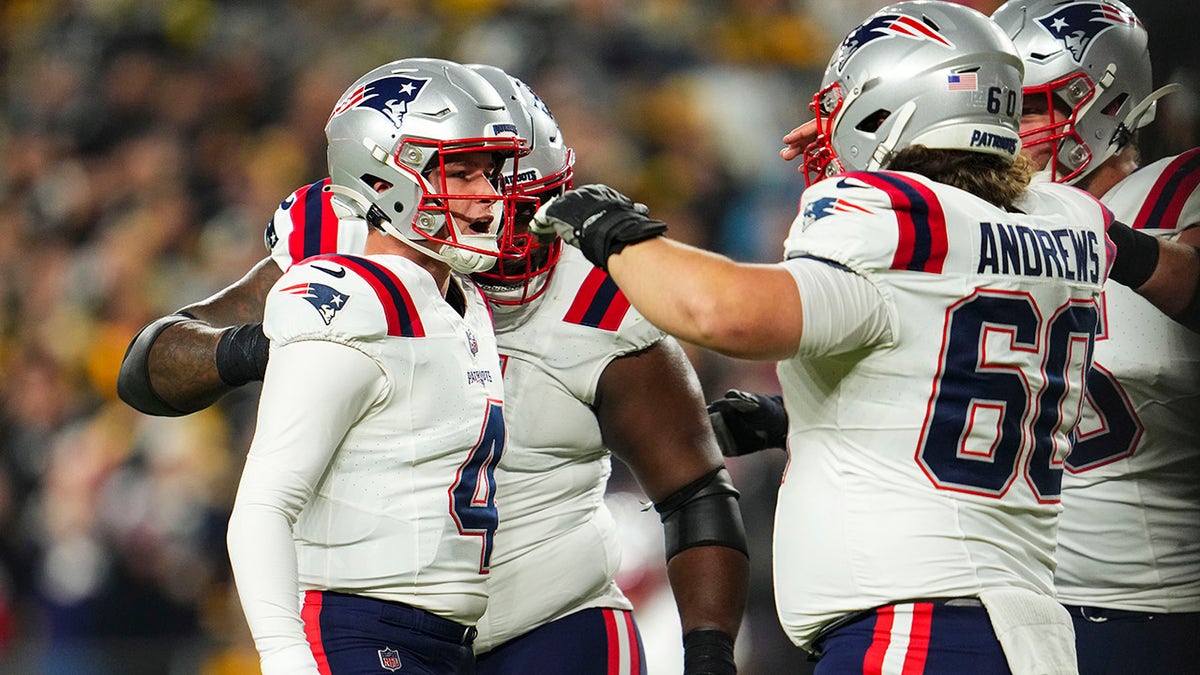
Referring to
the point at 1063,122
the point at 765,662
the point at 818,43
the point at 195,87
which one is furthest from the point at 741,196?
the point at 1063,122

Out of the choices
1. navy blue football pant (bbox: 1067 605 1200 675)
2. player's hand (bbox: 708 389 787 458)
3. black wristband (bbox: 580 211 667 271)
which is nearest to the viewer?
black wristband (bbox: 580 211 667 271)

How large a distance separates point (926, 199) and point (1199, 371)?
33.2 inches

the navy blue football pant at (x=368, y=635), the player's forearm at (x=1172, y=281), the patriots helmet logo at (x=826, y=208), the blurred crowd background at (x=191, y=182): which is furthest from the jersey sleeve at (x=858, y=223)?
the blurred crowd background at (x=191, y=182)

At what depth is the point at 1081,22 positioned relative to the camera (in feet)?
8.44

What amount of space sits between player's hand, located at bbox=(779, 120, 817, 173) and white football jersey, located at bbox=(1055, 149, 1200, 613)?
0.58 metres

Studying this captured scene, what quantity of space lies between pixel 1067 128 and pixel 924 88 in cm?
62

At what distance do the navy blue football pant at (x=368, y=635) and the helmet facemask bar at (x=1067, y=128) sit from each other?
1.32 metres

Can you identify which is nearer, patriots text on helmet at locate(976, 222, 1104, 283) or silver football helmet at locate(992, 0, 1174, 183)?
patriots text on helmet at locate(976, 222, 1104, 283)

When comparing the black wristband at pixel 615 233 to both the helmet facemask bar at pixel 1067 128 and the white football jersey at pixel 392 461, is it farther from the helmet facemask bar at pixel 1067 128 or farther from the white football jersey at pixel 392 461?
the helmet facemask bar at pixel 1067 128

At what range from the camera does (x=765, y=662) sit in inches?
167

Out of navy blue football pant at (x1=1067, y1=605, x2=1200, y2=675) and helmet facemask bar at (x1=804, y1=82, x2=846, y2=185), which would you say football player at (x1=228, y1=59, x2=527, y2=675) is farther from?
navy blue football pant at (x1=1067, y1=605, x2=1200, y2=675)

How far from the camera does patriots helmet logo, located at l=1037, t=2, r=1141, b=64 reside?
2.54m

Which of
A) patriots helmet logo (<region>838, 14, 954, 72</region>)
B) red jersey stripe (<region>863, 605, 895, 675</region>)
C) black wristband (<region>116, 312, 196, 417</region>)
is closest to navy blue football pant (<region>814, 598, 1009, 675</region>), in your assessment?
red jersey stripe (<region>863, 605, 895, 675</region>)

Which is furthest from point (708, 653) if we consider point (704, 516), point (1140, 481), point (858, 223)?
point (858, 223)
